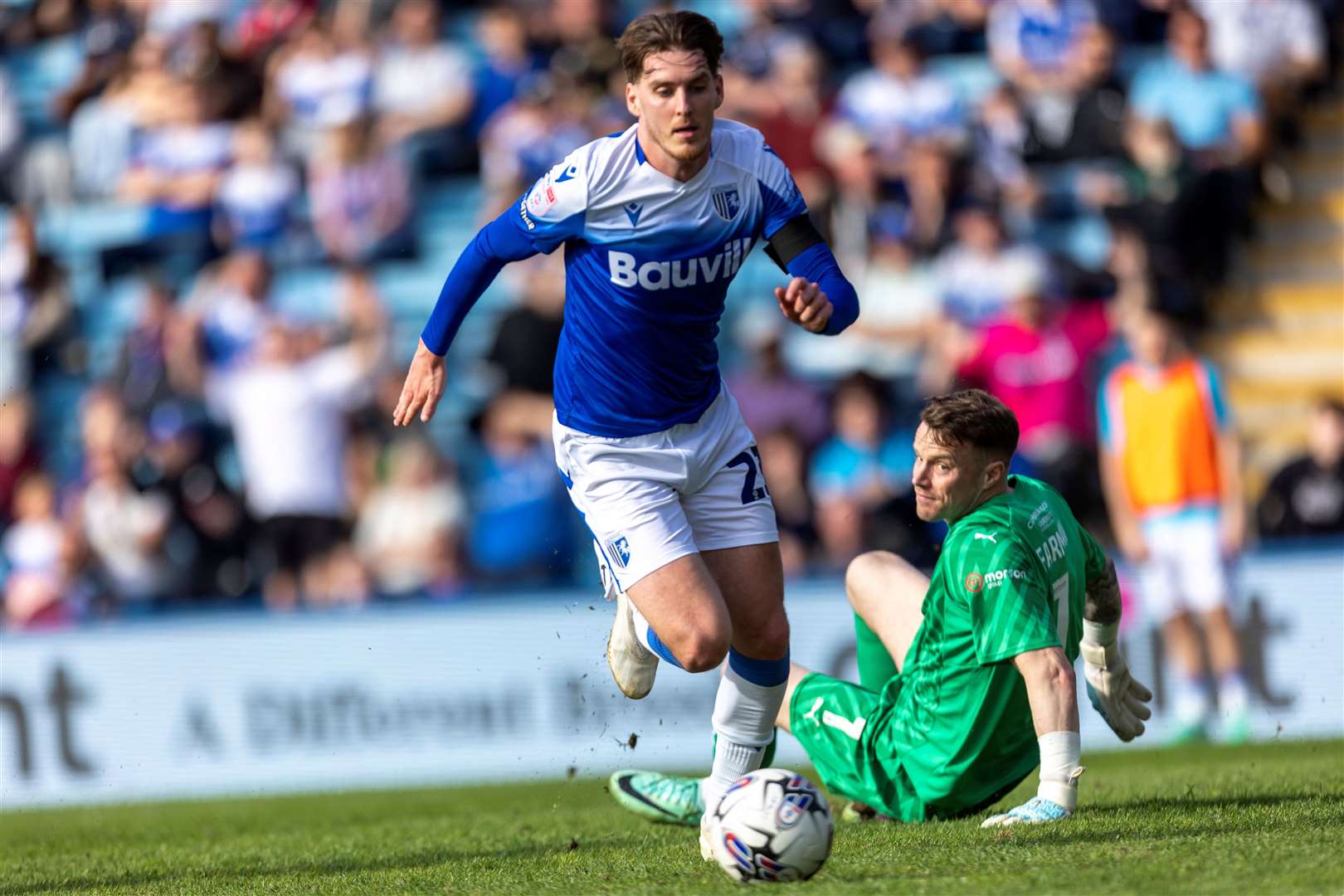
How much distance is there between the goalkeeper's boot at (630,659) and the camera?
678cm

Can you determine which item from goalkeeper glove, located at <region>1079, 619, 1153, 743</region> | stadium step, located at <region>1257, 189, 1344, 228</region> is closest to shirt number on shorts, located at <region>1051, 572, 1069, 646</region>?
goalkeeper glove, located at <region>1079, 619, 1153, 743</region>

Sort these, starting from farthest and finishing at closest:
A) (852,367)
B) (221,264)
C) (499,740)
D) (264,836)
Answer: (221,264)
(852,367)
(499,740)
(264,836)

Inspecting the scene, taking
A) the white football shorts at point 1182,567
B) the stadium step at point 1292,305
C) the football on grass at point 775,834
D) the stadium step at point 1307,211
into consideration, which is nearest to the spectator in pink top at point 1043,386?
the white football shorts at point 1182,567

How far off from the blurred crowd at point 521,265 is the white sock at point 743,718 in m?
5.33

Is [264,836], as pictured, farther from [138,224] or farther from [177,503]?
[138,224]

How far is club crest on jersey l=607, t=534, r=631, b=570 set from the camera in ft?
19.8

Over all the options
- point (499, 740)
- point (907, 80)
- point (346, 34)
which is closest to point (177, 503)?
point (499, 740)

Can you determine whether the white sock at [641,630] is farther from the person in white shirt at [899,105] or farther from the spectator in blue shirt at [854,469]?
the person in white shirt at [899,105]

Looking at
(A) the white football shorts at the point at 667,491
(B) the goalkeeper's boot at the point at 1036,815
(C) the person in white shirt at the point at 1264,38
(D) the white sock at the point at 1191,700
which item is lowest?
(D) the white sock at the point at 1191,700

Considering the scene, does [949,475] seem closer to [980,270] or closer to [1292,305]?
[980,270]

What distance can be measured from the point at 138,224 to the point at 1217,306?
8.94 m

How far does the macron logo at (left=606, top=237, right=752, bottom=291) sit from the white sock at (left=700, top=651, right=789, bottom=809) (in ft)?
4.32

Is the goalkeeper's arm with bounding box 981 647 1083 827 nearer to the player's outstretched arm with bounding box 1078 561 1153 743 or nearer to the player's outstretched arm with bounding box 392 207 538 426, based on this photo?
the player's outstretched arm with bounding box 1078 561 1153 743

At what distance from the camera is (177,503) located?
1288cm
